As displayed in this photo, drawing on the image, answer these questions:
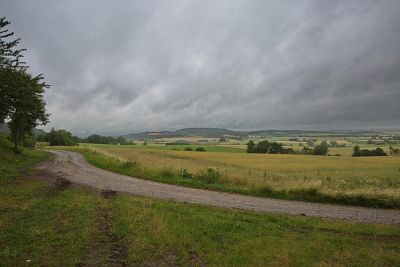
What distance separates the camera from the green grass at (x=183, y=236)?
720 centimetres

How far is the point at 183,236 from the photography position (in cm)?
875

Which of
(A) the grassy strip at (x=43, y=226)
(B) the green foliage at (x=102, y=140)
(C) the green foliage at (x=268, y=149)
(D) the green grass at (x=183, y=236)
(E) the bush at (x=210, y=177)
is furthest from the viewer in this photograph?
(B) the green foliage at (x=102, y=140)

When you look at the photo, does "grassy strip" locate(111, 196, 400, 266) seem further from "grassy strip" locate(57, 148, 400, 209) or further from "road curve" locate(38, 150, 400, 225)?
"grassy strip" locate(57, 148, 400, 209)

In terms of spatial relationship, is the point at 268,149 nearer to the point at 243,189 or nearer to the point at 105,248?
the point at 243,189

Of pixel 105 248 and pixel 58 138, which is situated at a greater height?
pixel 58 138

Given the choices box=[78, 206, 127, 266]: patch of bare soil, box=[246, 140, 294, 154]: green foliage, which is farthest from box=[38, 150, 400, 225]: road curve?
box=[246, 140, 294, 154]: green foliage

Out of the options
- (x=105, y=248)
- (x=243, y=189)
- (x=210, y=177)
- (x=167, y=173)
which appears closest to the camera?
(x=105, y=248)

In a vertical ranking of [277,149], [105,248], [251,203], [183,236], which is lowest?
[277,149]

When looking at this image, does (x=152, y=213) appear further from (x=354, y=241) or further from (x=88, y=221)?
(x=354, y=241)

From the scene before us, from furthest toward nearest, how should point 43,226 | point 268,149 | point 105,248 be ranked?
point 268,149, point 43,226, point 105,248

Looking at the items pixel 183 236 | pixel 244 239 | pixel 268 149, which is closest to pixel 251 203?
pixel 244 239

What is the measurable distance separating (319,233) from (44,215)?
369 inches

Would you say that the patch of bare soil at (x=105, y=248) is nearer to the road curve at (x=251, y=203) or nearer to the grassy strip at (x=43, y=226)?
the grassy strip at (x=43, y=226)

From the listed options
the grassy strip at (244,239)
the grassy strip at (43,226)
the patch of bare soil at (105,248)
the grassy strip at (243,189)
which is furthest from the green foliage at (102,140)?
the patch of bare soil at (105,248)
